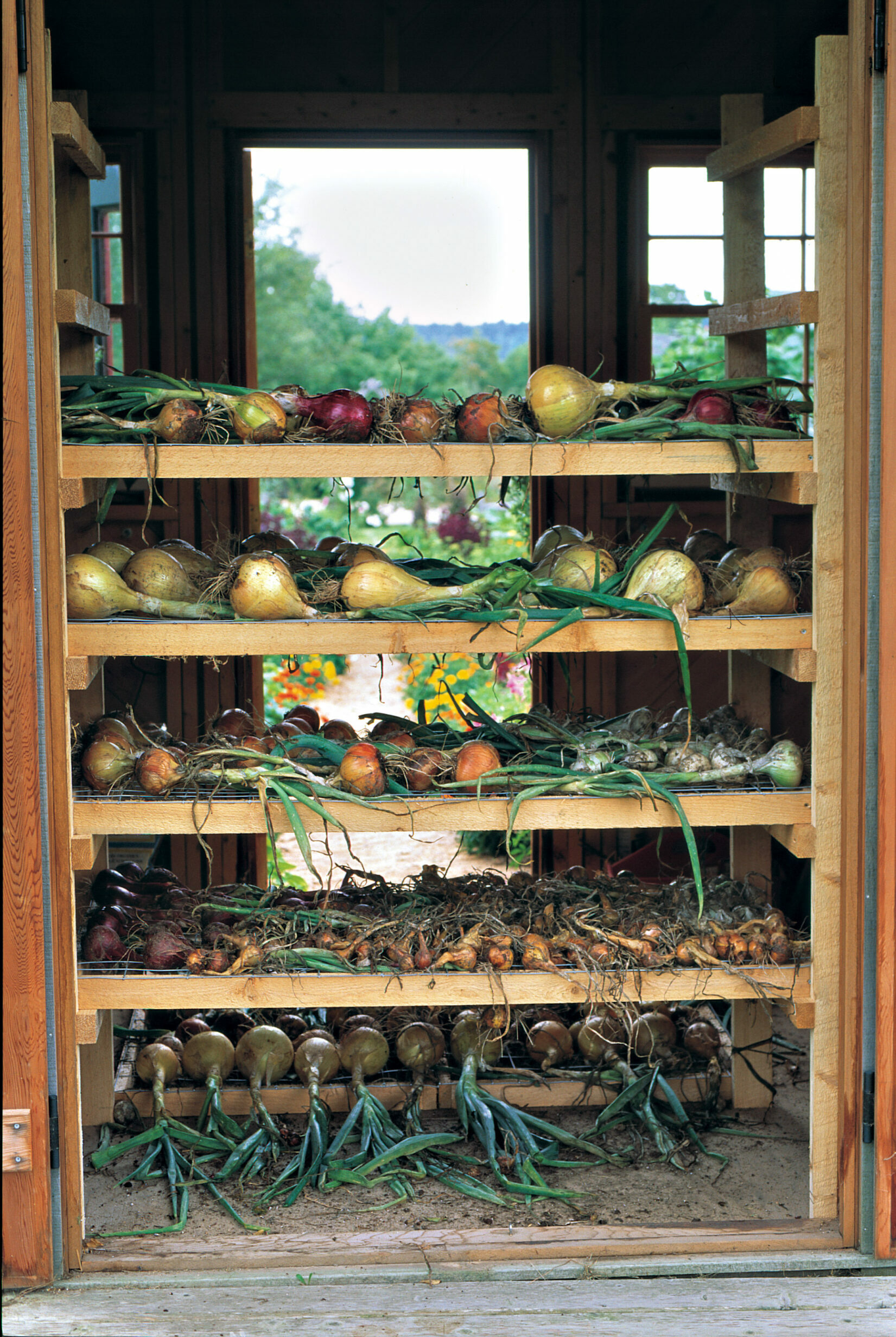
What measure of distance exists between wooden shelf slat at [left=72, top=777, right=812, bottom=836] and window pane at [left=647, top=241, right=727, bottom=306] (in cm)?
251

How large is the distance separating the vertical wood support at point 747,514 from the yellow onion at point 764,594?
1.32 ft

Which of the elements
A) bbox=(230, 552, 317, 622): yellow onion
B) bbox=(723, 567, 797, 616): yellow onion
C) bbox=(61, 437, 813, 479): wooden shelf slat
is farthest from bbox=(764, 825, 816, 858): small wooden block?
bbox=(230, 552, 317, 622): yellow onion

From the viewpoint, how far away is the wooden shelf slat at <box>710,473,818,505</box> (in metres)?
2.82

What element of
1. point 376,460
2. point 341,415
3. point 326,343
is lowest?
point 376,460

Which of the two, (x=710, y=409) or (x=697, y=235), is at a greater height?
(x=697, y=235)

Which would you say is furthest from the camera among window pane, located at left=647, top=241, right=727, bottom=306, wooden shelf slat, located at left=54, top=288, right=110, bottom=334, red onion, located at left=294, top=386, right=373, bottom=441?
window pane, located at left=647, top=241, right=727, bottom=306

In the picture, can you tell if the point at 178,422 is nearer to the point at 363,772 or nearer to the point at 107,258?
the point at 363,772

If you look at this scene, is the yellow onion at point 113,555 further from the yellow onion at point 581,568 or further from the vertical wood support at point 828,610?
the vertical wood support at point 828,610

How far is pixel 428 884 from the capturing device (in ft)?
10.9

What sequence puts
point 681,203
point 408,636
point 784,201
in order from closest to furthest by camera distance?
point 408,636, point 681,203, point 784,201

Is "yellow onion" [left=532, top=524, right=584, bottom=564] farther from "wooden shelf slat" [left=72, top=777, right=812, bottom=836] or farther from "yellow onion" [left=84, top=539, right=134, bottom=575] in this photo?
"yellow onion" [left=84, top=539, right=134, bottom=575]

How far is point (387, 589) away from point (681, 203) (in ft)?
8.92

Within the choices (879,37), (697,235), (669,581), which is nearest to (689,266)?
(697,235)

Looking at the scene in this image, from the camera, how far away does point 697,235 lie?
4.87 m
